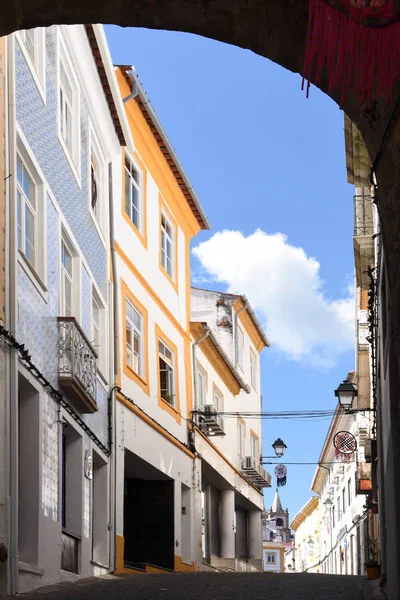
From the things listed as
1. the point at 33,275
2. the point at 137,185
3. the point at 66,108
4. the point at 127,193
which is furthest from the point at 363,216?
the point at 33,275

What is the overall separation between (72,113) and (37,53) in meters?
2.75

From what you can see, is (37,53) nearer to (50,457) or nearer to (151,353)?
(50,457)

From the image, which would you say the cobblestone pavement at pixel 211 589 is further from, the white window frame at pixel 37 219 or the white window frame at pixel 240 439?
the white window frame at pixel 240 439

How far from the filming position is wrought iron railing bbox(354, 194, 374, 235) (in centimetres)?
2814

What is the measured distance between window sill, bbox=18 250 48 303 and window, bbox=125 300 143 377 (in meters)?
7.30

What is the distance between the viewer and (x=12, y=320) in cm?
1368

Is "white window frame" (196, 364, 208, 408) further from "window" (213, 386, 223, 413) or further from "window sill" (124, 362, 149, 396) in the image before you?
"window sill" (124, 362, 149, 396)

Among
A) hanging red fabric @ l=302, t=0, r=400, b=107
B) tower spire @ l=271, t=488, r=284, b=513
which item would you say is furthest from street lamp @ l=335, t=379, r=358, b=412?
tower spire @ l=271, t=488, r=284, b=513

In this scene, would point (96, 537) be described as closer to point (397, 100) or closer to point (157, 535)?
point (157, 535)

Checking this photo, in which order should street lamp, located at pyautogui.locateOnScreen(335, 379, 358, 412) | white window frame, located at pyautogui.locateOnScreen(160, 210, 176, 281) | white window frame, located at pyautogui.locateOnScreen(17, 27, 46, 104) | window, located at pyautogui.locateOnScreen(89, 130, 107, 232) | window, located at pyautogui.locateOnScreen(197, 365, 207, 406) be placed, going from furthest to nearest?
window, located at pyautogui.locateOnScreen(197, 365, 207, 406)
white window frame, located at pyautogui.locateOnScreen(160, 210, 176, 281)
street lamp, located at pyautogui.locateOnScreen(335, 379, 358, 412)
window, located at pyautogui.locateOnScreen(89, 130, 107, 232)
white window frame, located at pyautogui.locateOnScreen(17, 27, 46, 104)

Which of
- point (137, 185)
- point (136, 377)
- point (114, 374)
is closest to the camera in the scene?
point (114, 374)

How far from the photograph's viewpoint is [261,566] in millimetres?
38969

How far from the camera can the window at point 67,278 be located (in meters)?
17.8

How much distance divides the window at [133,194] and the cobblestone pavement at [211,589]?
28.2 ft
